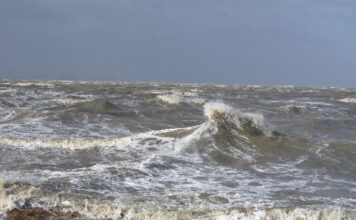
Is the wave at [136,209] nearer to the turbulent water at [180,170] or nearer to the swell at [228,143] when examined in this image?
the turbulent water at [180,170]

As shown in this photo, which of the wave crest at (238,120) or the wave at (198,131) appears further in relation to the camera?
the wave crest at (238,120)

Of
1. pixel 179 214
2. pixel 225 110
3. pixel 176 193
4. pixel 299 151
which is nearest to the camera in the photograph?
pixel 179 214

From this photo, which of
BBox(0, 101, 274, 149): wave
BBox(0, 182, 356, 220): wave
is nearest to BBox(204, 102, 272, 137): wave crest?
BBox(0, 101, 274, 149): wave

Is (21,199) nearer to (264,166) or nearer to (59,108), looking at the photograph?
(264,166)

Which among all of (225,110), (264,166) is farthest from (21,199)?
(225,110)

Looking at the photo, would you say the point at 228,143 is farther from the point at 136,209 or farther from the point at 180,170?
the point at 136,209

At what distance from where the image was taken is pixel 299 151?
14656 millimetres

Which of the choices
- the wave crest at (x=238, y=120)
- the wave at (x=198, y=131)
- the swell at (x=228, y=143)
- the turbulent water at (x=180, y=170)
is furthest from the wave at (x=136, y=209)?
the wave crest at (x=238, y=120)

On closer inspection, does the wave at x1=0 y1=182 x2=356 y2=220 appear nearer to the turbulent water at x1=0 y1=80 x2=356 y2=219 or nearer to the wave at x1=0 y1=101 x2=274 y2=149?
the turbulent water at x1=0 y1=80 x2=356 y2=219

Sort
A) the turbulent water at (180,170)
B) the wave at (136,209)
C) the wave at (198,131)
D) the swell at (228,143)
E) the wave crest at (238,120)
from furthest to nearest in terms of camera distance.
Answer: the wave crest at (238,120), the wave at (198,131), the swell at (228,143), the turbulent water at (180,170), the wave at (136,209)

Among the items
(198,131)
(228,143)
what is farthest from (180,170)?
(198,131)

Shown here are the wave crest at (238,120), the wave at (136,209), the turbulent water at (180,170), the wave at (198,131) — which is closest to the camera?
the wave at (136,209)

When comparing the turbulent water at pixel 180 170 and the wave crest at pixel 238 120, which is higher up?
the wave crest at pixel 238 120

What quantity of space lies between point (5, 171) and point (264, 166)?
20.1 feet
